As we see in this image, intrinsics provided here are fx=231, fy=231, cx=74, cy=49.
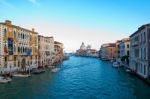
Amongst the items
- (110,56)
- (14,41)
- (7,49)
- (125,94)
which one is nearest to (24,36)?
(14,41)

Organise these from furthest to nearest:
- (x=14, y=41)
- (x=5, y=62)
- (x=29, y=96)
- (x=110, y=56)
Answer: (x=110, y=56) < (x=14, y=41) < (x=5, y=62) < (x=29, y=96)

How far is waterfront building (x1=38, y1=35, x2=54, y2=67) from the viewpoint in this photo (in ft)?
260

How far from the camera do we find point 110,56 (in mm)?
152625

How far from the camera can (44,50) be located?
8512 cm


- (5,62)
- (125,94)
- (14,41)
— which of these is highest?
(14,41)

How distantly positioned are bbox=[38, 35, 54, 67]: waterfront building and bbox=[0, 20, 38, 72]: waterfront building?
812 centimetres

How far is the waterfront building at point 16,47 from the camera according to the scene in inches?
2012

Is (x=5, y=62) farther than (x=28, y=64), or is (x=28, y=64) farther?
(x=28, y=64)

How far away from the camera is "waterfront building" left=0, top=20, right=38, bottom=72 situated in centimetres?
5109

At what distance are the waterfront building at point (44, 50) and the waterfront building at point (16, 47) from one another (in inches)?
320

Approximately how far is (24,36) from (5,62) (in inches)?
513

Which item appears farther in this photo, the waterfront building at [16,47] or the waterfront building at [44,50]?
the waterfront building at [44,50]

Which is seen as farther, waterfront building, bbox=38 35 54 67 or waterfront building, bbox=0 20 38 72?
waterfront building, bbox=38 35 54 67

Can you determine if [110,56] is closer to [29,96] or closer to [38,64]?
[38,64]
